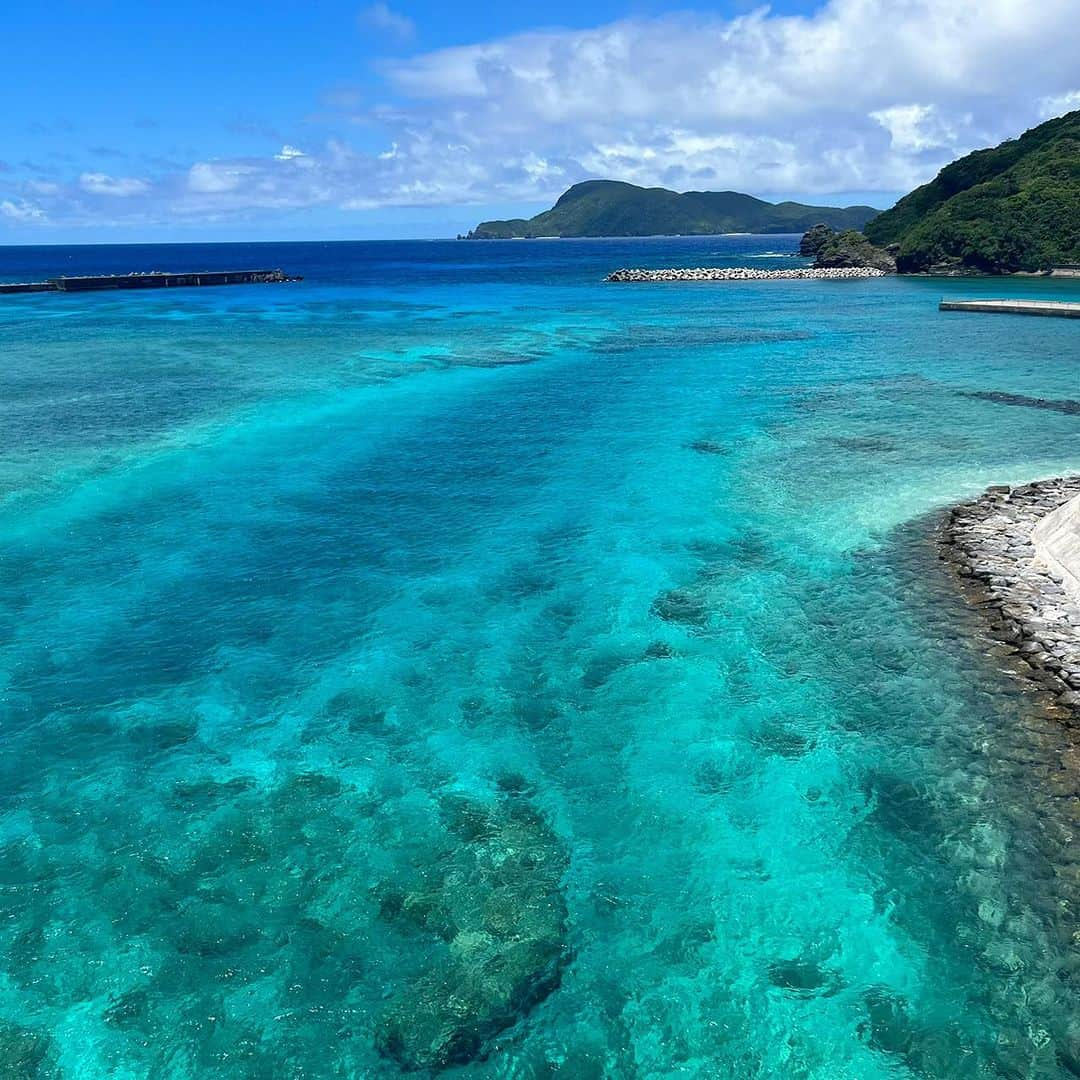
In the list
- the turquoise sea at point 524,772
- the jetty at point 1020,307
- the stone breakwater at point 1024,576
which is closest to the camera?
the turquoise sea at point 524,772

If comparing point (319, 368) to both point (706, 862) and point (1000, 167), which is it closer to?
point (706, 862)

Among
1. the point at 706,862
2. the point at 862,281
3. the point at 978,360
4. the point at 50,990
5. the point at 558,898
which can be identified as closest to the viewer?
the point at 50,990

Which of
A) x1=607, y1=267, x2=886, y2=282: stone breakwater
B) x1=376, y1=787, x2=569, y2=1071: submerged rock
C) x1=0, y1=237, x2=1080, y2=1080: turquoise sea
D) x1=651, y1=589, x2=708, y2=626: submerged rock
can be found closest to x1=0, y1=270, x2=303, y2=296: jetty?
x1=607, y1=267, x2=886, y2=282: stone breakwater

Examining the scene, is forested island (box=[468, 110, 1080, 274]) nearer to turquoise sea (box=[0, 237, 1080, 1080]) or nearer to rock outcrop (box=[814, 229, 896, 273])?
rock outcrop (box=[814, 229, 896, 273])

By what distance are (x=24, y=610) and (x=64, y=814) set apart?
10433mm

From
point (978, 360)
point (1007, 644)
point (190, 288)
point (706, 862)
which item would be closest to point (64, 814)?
point (706, 862)

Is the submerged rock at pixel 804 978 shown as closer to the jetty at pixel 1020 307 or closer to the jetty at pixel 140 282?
the jetty at pixel 1020 307

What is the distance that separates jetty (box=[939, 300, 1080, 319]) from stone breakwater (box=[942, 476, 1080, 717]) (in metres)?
57.5

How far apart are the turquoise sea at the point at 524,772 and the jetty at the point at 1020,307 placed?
4897cm

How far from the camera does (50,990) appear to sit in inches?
475

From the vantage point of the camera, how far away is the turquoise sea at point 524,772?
457 inches

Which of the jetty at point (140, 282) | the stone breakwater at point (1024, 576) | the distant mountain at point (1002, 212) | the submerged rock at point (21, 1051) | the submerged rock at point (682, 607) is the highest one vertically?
the distant mountain at point (1002, 212)

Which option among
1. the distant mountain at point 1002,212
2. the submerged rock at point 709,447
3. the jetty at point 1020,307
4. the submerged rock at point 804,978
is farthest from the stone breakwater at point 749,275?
the submerged rock at point 804,978

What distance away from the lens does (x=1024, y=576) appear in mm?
23297
